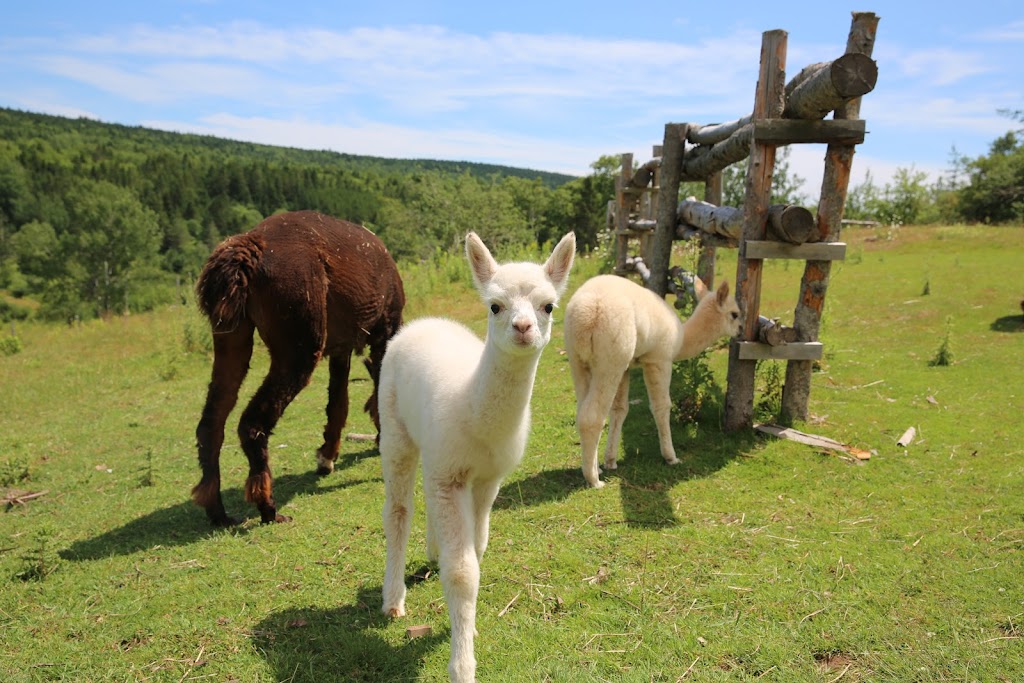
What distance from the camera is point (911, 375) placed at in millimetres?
9234

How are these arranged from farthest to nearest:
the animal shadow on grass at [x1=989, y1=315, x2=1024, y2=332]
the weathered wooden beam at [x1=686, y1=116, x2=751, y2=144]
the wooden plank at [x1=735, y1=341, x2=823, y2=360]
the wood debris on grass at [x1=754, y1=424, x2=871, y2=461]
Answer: the animal shadow on grass at [x1=989, y1=315, x2=1024, y2=332]
the weathered wooden beam at [x1=686, y1=116, x2=751, y2=144]
the wooden plank at [x1=735, y1=341, x2=823, y2=360]
the wood debris on grass at [x1=754, y1=424, x2=871, y2=461]

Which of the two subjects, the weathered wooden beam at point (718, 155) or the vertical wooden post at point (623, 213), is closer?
the weathered wooden beam at point (718, 155)

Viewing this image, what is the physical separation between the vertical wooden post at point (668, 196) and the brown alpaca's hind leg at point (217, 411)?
6458 mm

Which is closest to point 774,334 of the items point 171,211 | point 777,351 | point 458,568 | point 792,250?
point 777,351

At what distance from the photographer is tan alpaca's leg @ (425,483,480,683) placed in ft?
10.7

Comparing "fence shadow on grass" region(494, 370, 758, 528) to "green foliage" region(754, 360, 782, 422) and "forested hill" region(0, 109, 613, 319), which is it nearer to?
"green foliage" region(754, 360, 782, 422)

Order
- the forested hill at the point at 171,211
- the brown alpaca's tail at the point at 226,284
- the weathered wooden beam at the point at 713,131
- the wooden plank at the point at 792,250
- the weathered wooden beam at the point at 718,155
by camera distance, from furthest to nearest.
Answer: the forested hill at the point at 171,211 < the weathered wooden beam at the point at 713,131 < the weathered wooden beam at the point at 718,155 < the wooden plank at the point at 792,250 < the brown alpaca's tail at the point at 226,284

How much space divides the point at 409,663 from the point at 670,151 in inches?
338

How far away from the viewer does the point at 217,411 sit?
5.65 meters

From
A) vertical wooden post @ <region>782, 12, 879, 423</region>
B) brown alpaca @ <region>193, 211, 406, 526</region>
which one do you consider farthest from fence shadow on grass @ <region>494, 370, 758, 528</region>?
brown alpaca @ <region>193, 211, 406, 526</region>

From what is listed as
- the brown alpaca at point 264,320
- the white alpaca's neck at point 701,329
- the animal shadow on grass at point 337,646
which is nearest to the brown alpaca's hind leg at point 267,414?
the brown alpaca at point 264,320

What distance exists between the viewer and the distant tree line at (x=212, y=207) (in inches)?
1729

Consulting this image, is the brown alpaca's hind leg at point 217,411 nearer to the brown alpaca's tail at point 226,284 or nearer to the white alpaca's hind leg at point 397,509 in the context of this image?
the brown alpaca's tail at point 226,284

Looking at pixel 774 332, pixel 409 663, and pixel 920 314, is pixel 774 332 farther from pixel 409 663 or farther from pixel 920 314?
pixel 920 314
